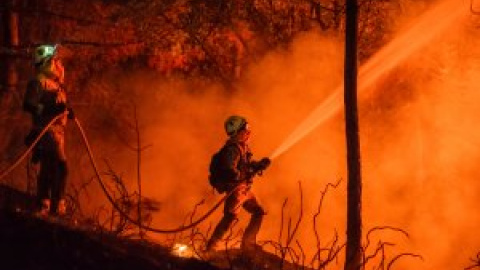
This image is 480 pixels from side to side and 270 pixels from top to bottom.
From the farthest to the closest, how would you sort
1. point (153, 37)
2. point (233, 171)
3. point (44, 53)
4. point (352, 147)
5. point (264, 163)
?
point (153, 37) → point (233, 171) → point (264, 163) → point (44, 53) → point (352, 147)

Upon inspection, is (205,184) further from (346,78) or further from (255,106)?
(346,78)

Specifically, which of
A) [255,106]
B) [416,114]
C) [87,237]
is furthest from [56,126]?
[416,114]

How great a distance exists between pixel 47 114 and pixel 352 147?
3.36 metres

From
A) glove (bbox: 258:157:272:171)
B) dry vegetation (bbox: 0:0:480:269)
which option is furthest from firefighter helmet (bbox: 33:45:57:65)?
dry vegetation (bbox: 0:0:480:269)

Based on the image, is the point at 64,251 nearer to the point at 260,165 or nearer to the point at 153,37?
the point at 260,165

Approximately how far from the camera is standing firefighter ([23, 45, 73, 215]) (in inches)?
289

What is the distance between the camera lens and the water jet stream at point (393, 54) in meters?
12.0

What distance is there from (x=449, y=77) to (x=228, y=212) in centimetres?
611

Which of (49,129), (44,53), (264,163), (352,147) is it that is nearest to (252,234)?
(264,163)

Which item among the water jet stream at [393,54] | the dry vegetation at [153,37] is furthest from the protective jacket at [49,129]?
the water jet stream at [393,54]

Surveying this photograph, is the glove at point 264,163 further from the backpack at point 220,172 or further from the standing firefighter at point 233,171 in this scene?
the backpack at point 220,172

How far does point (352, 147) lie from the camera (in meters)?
7.32

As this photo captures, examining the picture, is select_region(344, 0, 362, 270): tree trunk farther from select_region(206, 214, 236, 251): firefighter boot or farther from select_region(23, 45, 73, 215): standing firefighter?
select_region(23, 45, 73, 215): standing firefighter

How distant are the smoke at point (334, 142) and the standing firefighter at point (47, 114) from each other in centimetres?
597
